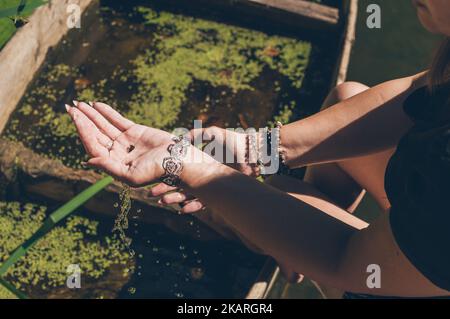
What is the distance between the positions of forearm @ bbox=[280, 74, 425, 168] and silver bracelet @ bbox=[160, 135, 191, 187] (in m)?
0.34

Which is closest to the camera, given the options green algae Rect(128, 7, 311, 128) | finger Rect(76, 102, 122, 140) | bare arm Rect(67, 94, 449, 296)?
bare arm Rect(67, 94, 449, 296)

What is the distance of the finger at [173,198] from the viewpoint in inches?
57.9

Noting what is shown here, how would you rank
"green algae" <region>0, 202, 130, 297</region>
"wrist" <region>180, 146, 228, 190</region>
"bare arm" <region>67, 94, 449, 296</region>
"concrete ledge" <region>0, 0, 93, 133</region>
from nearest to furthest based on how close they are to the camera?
"bare arm" <region>67, 94, 449, 296</region> → "wrist" <region>180, 146, 228, 190</region> → "green algae" <region>0, 202, 130, 297</region> → "concrete ledge" <region>0, 0, 93, 133</region>

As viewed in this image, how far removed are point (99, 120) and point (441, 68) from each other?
0.83 metres

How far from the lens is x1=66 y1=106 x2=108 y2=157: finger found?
4.46ft

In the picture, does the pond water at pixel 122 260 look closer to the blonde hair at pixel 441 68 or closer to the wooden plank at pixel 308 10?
the blonde hair at pixel 441 68

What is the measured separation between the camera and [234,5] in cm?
267

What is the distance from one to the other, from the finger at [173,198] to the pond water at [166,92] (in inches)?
15.8

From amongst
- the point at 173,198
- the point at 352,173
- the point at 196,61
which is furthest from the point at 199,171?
the point at 196,61

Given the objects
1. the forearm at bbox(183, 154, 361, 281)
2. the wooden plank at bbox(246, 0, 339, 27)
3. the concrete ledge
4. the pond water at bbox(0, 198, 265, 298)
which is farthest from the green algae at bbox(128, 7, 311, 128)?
the forearm at bbox(183, 154, 361, 281)

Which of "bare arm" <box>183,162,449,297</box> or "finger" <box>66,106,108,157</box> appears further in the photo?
"finger" <box>66,106,108,157</box>

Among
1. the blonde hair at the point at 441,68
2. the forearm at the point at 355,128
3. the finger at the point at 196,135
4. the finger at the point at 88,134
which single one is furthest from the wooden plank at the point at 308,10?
the finger at the point at 88,134

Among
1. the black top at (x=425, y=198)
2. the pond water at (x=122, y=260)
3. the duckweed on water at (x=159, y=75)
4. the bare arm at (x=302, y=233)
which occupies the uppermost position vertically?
the black top at (x=425, y=198)

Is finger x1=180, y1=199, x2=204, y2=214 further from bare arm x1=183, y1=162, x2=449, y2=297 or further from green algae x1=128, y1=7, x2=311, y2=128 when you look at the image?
green algae x1=128, y1=7, x2=311, y2=128
